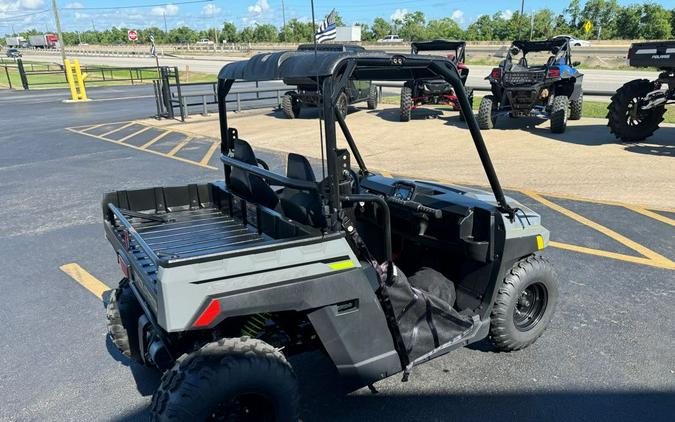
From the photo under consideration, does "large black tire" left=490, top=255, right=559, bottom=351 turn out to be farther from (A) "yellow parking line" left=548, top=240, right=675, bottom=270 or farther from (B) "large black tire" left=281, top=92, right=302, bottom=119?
(B) "large black tire" left=281, top=92, right=302, bottom=119

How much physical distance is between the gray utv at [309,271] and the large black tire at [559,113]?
9082mm

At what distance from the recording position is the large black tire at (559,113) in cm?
1145

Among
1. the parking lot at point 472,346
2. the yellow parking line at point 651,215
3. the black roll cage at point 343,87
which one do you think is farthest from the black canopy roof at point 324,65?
the yellow parking line at point 651,215

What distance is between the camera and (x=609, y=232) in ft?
18.6

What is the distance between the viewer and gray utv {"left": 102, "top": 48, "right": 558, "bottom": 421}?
88.0 inches

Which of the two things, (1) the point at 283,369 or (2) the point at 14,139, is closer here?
(1) the point at 283,369

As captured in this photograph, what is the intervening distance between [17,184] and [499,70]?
35.2 feet

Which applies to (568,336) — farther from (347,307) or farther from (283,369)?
(283,369)

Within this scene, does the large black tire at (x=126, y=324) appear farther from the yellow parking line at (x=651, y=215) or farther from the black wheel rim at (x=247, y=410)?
the yellow parking line at (x=651, y=215)

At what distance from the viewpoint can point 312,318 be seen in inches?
96.7

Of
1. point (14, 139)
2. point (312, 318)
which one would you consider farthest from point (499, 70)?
point (14, 139)

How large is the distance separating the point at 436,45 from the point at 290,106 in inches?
183

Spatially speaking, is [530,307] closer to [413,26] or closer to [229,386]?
[229,386]

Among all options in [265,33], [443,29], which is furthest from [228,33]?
[443,29]
